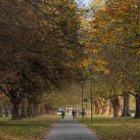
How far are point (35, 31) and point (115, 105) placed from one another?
67.4m

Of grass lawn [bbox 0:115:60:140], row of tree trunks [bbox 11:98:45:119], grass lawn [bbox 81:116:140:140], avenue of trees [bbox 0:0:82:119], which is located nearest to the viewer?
avenue of trees [bbox 0:0:82:119]

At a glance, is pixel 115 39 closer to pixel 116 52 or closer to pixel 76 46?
pixel 116 52

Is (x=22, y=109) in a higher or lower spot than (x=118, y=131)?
higher

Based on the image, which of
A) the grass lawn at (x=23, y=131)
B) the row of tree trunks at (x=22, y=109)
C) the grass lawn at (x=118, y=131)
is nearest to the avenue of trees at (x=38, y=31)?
the grass lawn at (x=23, y=131)

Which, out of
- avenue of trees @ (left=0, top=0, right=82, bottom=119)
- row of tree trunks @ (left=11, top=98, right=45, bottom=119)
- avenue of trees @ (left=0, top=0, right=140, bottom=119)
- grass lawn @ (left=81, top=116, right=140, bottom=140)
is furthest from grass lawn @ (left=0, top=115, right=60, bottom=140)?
row of tree trunks @ (left=11, top=98, right=45, bottom=119)

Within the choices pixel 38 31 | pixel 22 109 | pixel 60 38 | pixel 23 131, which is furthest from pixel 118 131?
pixel 22 109

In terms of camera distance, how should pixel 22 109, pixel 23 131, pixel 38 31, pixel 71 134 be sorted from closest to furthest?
pixel 38 31, pixel 71 134, pixel 23 131, pixel 22 109

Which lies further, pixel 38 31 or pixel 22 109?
pixel 22 109

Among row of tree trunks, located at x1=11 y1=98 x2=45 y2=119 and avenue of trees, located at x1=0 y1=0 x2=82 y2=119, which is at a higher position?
avenue of trees, located at x1=0 y1=0 x2=82 y2=119

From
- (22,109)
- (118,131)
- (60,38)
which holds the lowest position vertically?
(118,131)

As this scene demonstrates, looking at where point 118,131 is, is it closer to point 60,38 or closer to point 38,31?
point 60,38

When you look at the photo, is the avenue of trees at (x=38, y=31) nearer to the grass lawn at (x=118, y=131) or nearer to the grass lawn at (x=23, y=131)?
the grass lawn at (x=23, y=131)

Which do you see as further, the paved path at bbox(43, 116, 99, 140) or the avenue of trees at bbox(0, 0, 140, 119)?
the paved path at bbox(43, 116, 99, 140)

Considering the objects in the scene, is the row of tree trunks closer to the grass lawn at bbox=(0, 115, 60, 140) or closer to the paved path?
the grass lawn at bbox=(0, 115, 60, 140)
